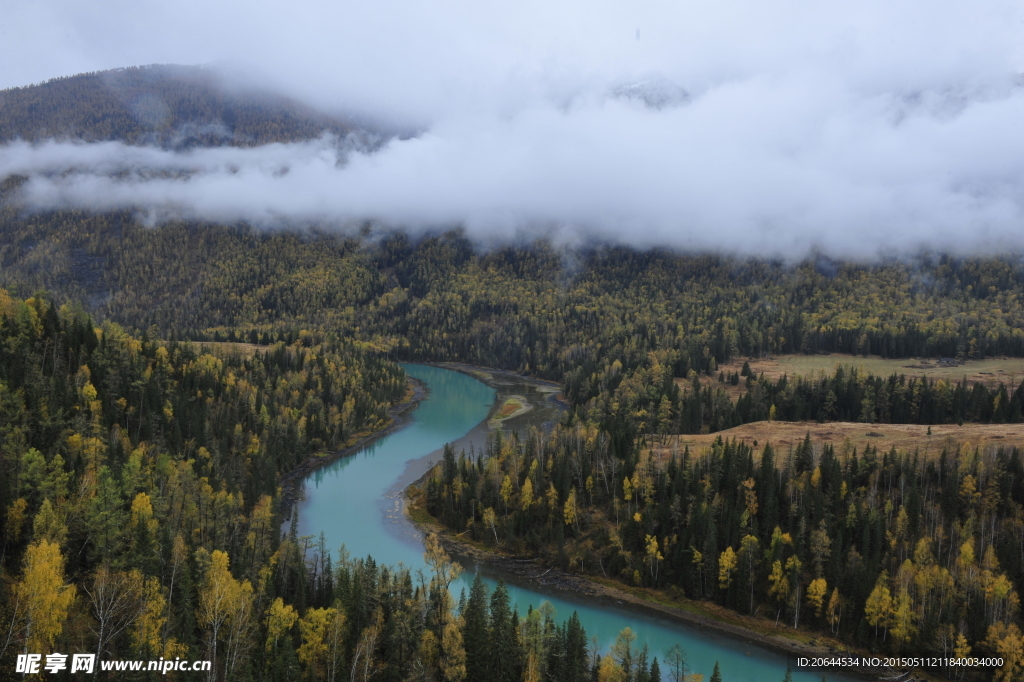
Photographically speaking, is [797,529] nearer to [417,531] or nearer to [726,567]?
[726,567]

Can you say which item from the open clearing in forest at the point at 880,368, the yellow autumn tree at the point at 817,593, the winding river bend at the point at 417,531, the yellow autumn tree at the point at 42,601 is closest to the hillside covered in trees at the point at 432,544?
the yellow autumn tree at the point at 42,601

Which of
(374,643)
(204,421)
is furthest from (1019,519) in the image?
(204,421)

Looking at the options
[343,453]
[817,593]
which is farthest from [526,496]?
[343,453]

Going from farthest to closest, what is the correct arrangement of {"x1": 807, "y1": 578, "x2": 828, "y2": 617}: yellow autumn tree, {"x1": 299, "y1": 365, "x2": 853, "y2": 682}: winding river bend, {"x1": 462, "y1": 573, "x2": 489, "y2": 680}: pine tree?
{"x1": 807, "y1": 578, "x2": 828, "y2": 617}: yellow autumn tree
{"x1": 299, "y1": 365, "x2": 853, "y2": 682}: winding river bend
{"x1": 462, "y1": 573, "x2": 489, "y2": 680}: pine tree

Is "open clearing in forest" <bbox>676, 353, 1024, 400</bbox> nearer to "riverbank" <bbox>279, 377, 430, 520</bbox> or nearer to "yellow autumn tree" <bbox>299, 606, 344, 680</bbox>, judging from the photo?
"riverbank" <bbox>279, 377, 430, 520</bbox>

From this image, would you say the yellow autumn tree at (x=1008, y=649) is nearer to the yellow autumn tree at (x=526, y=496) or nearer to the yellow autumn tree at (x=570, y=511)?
the yellow autumn tree at (x=570, y=511)

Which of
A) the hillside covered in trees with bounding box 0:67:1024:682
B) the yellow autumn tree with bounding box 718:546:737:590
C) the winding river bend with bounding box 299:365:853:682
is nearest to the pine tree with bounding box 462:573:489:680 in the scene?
the hillside covered in trees with bounding box 0:67:1024:682
